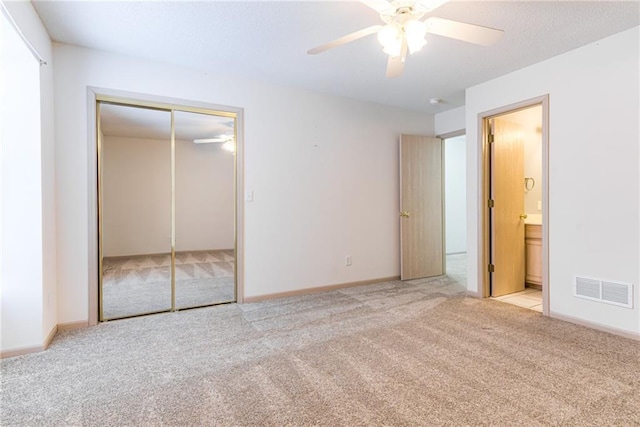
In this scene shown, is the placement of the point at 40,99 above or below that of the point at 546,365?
above

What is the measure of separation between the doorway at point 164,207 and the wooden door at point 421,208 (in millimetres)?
2317

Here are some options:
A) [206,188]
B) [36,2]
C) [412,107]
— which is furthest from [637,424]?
[36,2]

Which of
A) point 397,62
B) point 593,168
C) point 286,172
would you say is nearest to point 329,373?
point 397,62

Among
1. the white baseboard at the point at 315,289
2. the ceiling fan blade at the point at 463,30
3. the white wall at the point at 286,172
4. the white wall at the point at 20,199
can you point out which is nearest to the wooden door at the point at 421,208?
the white wall at the point at 286,172

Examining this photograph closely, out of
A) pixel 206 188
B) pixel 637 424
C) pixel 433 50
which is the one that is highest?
pixel 433 50

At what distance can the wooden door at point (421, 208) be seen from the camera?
4.50 meters

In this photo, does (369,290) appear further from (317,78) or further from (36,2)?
(36,2)

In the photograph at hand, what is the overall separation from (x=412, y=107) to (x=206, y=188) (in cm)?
298

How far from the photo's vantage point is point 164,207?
3.29m

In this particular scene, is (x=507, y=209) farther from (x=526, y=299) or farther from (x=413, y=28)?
(x=413, y=28)

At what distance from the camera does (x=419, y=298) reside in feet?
12.0

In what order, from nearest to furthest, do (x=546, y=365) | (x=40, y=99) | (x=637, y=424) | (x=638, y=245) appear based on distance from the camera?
1. (x=637, y=424)
2. (x=546, y=365)
3. (x=40, y=99)
4. (x=638, y=245)

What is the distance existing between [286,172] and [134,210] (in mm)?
1594

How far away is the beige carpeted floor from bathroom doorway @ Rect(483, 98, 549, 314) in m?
0.71
